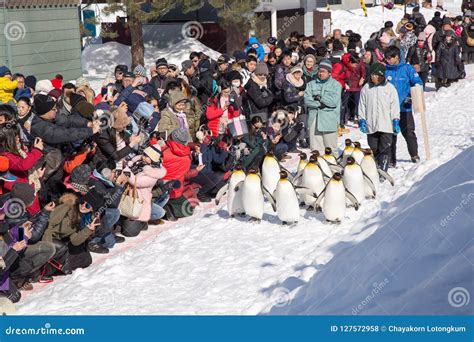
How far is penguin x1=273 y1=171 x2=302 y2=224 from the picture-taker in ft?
30.9

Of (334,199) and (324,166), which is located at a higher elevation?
(324,166)

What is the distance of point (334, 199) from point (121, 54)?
19.3m

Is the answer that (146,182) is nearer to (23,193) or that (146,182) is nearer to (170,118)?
(170,118)

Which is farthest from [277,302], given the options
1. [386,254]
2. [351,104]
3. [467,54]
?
[467,54]

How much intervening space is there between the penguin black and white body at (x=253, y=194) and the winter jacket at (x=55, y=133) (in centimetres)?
188

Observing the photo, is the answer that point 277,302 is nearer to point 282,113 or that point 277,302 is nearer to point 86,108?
point 86,108

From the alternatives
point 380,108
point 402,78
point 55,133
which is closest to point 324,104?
point 380,108

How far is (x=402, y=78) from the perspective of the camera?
11.7m

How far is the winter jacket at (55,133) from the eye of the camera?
9.37m

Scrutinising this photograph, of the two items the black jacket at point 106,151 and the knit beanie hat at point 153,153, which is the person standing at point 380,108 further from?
the black jacket at point 106,151

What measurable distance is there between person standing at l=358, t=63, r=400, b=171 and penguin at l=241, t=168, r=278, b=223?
7.54ft

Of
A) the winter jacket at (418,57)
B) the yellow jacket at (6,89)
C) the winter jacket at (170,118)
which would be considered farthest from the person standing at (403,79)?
the winter jacket at (418,57)

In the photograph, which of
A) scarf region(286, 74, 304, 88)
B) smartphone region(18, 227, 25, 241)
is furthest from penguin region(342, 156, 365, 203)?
smartphone region(18, 227, 25, 241)

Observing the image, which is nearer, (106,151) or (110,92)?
(106,151)
